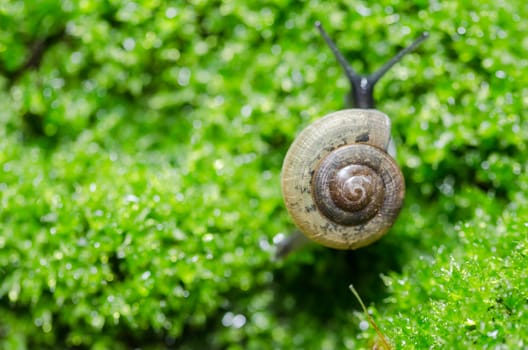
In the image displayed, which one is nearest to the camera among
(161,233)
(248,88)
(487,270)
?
(487,270)

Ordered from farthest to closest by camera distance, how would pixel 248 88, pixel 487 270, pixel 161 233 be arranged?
pixel 248 88, pixel 161 233, pixel 487 270

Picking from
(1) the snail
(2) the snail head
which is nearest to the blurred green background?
(2) the snail head

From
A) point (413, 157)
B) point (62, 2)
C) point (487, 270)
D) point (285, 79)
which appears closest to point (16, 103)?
point (62, 2)

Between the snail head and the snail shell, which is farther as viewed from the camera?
the snail head

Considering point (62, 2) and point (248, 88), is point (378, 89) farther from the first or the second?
point (62, 2)

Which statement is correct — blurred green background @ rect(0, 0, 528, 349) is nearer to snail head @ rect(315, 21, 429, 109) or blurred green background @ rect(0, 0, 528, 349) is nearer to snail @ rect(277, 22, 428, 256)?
snail head @ rect(315, 21, 429, 109)

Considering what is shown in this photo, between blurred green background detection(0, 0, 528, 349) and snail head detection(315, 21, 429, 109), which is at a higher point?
snail head detection(315, 21, 429, 109)

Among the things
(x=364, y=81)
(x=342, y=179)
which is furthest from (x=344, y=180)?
(x=364, y=81)
